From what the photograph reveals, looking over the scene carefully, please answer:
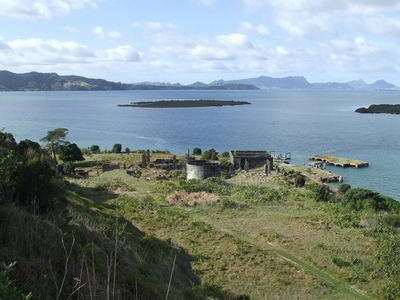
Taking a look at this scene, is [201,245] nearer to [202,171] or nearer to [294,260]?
[294,260]

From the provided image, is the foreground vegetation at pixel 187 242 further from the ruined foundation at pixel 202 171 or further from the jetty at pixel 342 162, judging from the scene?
the jetty at pixel 342 162

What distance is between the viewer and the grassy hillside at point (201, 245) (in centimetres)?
751

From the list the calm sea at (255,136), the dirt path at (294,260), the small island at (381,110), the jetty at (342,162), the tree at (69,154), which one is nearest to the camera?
the dirt path at (294,260)

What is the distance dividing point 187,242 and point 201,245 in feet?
2.40

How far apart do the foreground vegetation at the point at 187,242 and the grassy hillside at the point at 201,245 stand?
0.04 m

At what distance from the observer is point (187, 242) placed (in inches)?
727

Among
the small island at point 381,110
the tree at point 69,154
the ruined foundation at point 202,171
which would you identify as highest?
Result: the small island at point 381,110

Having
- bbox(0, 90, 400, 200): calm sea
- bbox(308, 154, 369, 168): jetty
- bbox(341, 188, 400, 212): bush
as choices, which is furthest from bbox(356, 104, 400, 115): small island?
bbox(341, 188, 400, 212): bush

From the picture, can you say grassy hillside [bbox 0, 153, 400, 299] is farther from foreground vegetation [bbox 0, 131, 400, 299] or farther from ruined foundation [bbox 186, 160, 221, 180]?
ruined foundation [bbox 186, 160, 221, 180]

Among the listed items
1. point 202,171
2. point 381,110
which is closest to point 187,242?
point 202,171

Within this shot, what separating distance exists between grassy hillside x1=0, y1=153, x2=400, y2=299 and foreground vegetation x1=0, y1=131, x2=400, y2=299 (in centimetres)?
4

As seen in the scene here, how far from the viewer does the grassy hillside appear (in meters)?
7.51

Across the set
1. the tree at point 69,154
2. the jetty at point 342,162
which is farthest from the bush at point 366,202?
the tree at point 69,154

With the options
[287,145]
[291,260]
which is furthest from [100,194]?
[287,145]
